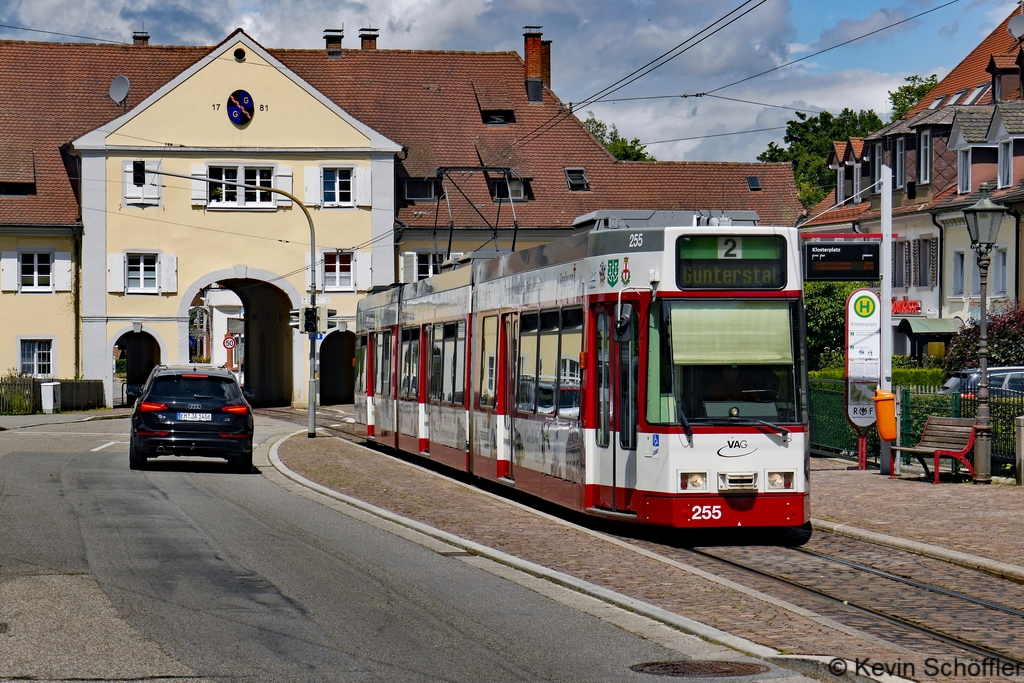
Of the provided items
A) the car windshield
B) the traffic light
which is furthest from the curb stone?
the traffic light

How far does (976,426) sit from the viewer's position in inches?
788

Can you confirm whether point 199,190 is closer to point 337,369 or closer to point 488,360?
point 337,369

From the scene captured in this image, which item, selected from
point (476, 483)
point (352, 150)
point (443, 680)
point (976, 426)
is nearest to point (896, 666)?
point (443, 680)

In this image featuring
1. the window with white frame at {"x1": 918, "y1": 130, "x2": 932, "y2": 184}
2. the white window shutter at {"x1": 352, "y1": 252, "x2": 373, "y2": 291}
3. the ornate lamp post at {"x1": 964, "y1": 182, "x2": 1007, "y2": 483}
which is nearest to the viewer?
the ornate lamp post at {"x1": 964, "y1": 182, "x2": 1007, "y2": 483}

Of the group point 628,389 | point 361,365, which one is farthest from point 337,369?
point 628,389

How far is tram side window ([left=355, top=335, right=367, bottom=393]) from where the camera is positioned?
3112cm

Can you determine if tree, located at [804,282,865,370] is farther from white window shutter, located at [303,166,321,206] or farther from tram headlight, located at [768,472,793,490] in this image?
tram headlight, located at [768,472,793,490]

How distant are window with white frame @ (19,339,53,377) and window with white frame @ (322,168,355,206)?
1160 centimetres

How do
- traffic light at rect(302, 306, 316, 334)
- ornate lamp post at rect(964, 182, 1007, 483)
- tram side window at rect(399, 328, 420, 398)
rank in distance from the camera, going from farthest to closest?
traffic light at rect(302, 306, 316, 334)
tram side window at rect(399, 328, 420, 398)
ornate lamp post at rect(964, 182, 1007, 483)

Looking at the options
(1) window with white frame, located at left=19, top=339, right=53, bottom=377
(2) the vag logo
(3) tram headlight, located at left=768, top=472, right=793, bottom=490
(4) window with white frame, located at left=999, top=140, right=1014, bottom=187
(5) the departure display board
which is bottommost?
(3) tram headlight, located at left=768, top=472, right=793, bottom=490

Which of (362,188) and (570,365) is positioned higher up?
(362,188)

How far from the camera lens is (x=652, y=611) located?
996 centimetres

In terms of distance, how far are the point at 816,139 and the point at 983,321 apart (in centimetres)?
8535

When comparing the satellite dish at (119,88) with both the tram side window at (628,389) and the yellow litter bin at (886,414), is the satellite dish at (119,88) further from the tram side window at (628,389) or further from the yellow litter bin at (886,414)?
the tram side window at (628,389)
